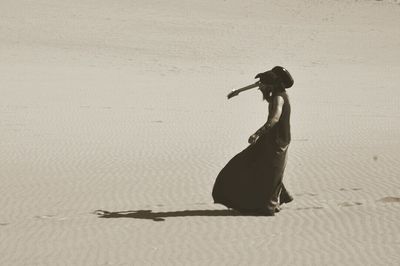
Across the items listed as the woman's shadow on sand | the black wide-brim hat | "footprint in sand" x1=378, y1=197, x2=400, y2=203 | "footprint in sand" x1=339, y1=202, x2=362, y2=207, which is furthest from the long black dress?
"footprint in sand" x1=378, y1=197, x2=400, y2=203

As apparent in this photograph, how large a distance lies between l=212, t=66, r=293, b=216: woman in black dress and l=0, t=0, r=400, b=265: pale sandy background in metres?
0.19

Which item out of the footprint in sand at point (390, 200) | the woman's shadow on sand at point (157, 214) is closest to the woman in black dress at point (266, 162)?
the woman's shadow on sand at point (157, 214)

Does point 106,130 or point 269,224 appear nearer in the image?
point 269,224

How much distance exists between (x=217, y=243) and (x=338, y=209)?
198 centimetres

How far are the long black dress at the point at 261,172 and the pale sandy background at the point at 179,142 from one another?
179 millimetres

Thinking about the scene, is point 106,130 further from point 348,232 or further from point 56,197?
point 348,232

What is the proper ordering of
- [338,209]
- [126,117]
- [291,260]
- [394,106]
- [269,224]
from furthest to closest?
[394,106], [126,117], [338,209], [269,224], [291,260]

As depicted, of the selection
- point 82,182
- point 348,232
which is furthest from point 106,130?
point 348,232

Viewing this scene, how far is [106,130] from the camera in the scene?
17.9 meters

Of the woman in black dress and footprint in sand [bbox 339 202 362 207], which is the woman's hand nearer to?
the woman in black dress

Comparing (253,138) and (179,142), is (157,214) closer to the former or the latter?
(253,138)

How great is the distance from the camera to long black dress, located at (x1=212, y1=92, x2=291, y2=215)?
8586mm

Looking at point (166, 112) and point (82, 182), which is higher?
point (166, 112)

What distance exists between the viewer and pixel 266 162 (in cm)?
859
